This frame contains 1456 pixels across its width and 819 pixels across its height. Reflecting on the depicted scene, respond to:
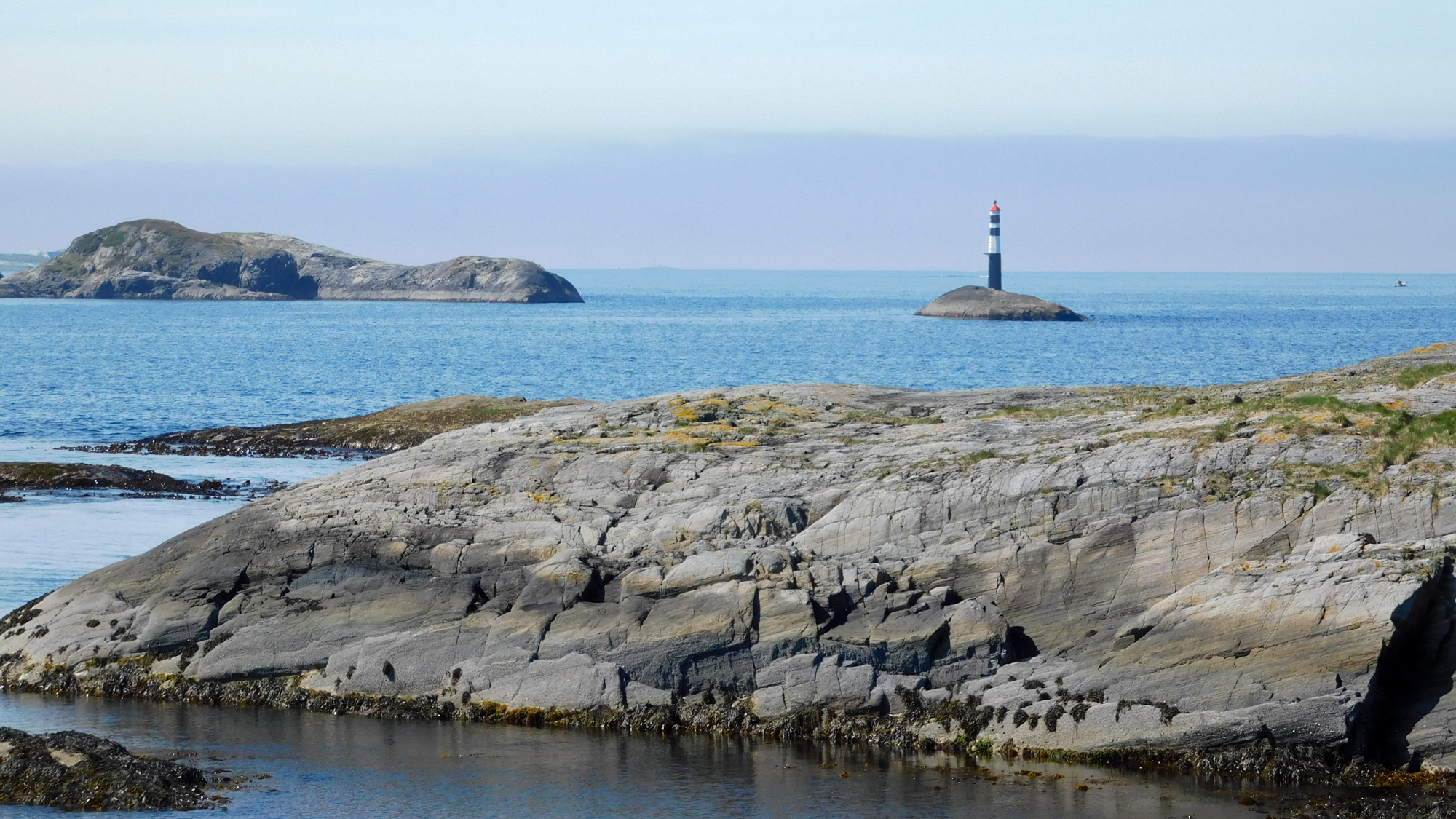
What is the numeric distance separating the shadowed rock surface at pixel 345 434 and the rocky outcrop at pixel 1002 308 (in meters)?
121

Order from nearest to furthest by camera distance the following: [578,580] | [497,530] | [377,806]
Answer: [377,806] → [578,580] → [497,530]

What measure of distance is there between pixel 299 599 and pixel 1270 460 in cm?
1904

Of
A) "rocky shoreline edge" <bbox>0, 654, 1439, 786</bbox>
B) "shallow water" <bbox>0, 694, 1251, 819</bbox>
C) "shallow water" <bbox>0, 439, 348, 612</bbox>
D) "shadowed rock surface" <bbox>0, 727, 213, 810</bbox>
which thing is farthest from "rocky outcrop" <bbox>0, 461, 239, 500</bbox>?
"shadowed rock surface" <bbox>0, 727, 213, 810</bbox>

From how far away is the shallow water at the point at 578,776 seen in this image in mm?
19734

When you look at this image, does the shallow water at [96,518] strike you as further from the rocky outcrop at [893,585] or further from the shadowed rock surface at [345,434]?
the rocky outcrop at [893,585]

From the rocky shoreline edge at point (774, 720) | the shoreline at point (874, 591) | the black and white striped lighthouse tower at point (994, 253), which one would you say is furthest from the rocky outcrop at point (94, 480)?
the black and white striped lighthouse tower at point (994, 253)

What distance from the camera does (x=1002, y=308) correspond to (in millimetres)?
178125

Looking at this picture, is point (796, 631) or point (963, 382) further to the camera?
point (963, 382)

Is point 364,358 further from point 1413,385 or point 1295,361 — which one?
point 1413,385

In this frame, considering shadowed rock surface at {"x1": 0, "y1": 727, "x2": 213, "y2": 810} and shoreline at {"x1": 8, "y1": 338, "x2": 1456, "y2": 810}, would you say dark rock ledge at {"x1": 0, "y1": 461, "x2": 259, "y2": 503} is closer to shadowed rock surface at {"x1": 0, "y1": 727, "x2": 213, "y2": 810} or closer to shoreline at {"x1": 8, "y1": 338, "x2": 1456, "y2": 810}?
shoreline at {"x1": 8, "y1": 338, "x2": 1456, "y2": 810}

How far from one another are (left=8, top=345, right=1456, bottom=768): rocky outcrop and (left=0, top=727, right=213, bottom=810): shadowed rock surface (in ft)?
17.0

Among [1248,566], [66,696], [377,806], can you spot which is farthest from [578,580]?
[1248,566]

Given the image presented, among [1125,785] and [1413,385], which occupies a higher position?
[1413,385]

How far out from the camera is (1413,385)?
29109 mm
